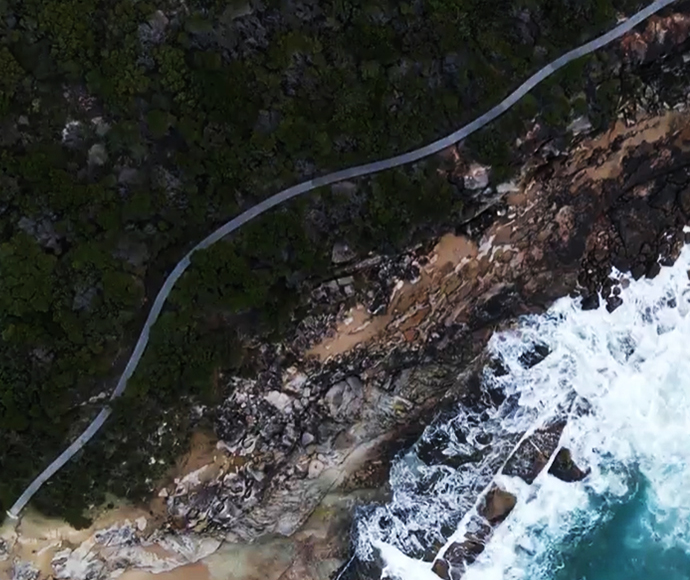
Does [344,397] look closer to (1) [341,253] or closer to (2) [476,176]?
(1) [341,253]

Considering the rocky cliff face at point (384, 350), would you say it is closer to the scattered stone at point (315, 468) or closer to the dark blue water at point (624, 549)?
the scattered stone at point (315, 468)

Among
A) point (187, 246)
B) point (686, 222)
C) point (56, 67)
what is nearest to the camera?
point (56, 67)

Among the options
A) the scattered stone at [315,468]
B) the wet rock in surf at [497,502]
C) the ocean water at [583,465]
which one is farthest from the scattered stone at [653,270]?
the scattered stone at [315,468]

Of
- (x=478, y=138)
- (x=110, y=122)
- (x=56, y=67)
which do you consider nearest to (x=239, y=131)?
(x=110, y=122)

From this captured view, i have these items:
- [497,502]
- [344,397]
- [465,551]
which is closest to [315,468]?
[344,397]

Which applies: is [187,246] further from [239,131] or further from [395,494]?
[395,494]

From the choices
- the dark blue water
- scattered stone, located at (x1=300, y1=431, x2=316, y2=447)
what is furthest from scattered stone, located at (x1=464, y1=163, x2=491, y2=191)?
the dark blue water
